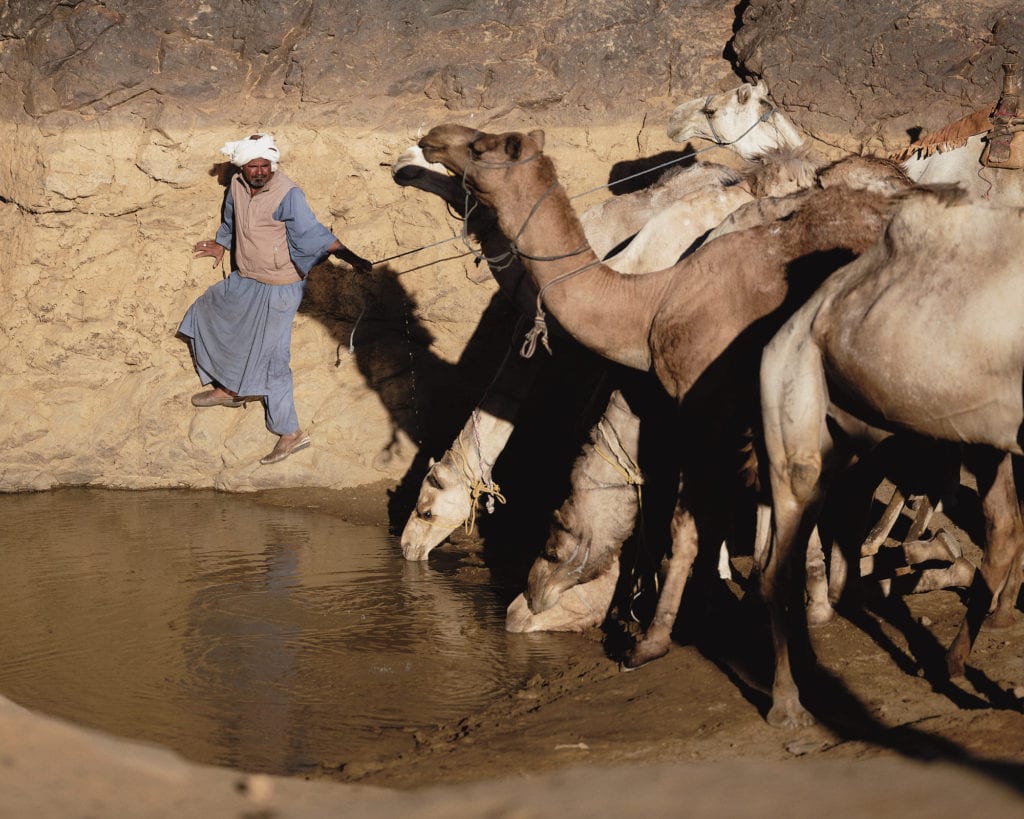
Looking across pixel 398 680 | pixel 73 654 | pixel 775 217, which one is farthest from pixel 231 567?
pixel 775 217

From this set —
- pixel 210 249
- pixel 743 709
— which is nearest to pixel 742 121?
pixel 210 249

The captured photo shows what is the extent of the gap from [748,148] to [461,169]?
3038mm

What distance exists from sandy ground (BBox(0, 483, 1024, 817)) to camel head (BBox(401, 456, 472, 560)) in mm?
1652

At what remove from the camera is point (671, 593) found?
5773mm

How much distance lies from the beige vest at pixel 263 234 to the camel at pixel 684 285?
3.17 meters

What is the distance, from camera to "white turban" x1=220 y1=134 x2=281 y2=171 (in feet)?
28.1

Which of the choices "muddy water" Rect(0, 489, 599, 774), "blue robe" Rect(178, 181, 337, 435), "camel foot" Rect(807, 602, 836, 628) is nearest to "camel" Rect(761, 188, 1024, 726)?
"camel foot" Rect(807, 602, 836, 628)

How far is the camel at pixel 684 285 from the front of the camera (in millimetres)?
5430

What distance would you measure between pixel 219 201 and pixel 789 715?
6.50m

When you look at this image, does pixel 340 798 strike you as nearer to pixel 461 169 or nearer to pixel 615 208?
pixel 461 169

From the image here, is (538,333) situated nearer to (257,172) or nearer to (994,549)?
(994,549)

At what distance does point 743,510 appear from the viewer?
793 cm

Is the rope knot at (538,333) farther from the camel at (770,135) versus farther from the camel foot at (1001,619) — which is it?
the camel at (770,135)

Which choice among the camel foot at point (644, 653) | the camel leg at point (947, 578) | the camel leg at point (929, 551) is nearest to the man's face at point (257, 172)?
the camel foot at point (644, 653)
